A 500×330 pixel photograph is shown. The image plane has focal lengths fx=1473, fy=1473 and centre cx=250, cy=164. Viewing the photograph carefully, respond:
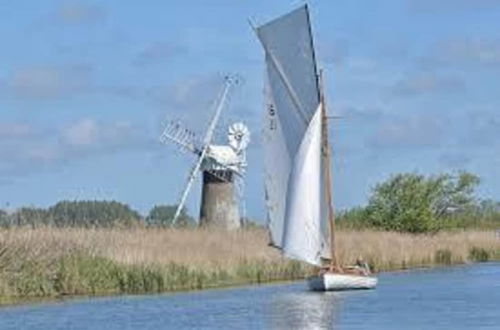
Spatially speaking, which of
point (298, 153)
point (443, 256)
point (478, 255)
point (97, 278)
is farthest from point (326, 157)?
point (478, 255)

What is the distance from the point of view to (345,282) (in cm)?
4256

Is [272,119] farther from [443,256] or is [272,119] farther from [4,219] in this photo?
[443,256]

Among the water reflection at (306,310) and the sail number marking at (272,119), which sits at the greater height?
the sail number marking at (272,119)

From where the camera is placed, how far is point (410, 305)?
36.3 metres

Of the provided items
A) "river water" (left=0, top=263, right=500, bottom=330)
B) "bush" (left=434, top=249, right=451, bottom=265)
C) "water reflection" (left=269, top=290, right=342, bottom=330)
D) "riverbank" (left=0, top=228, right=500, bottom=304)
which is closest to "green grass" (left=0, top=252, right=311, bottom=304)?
"riverbank" (left=0, top=228, right=500, bottom=304)

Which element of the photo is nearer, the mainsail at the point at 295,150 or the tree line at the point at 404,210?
the mainsail at the point at 295,150

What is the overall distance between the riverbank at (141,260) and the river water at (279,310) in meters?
1.14

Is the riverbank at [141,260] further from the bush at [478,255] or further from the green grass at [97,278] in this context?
the bush at [478,255]

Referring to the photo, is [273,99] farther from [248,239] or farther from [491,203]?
[491,203]

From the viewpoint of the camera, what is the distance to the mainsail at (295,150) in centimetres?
4484

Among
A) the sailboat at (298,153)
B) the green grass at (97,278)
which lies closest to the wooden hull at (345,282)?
the sailboat at (298,153)

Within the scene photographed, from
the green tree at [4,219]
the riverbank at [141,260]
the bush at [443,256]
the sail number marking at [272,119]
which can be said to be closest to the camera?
the riverbank at [141,260]

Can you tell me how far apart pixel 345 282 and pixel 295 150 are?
15.7 ft

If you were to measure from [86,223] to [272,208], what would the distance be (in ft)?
18.8
